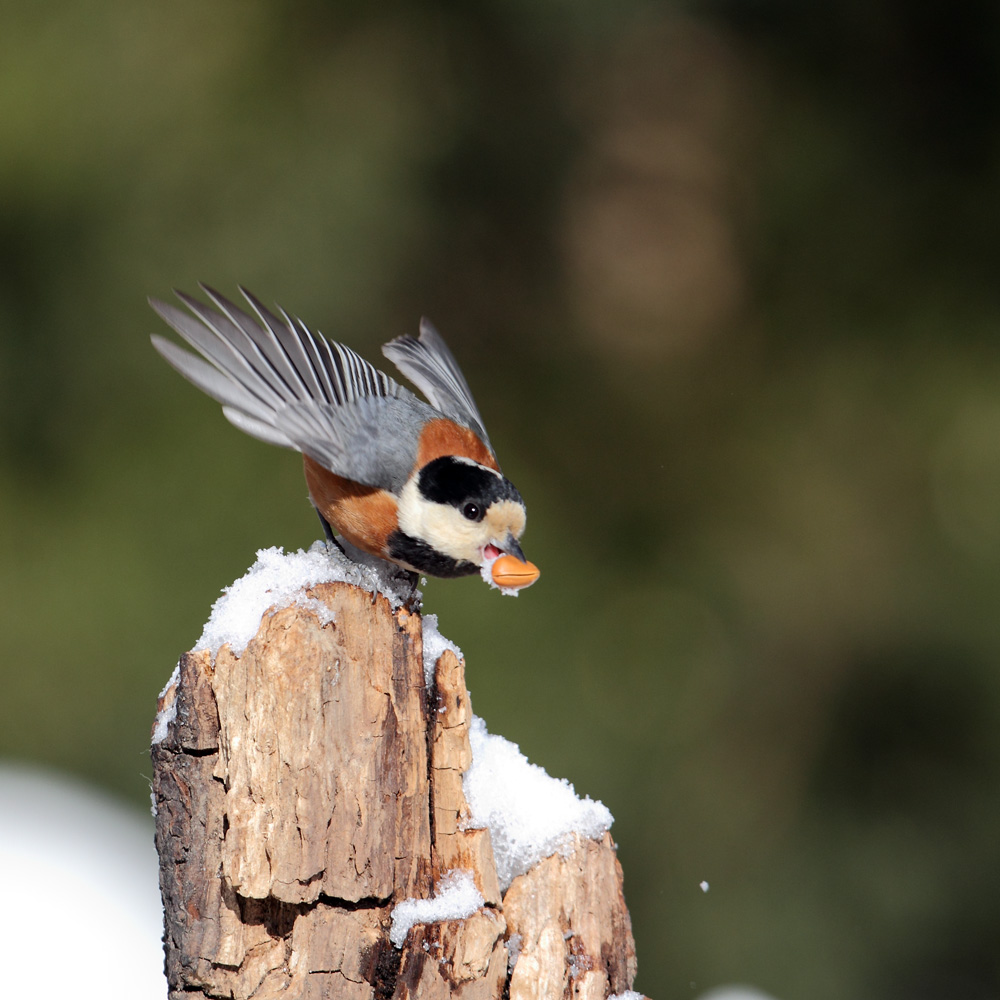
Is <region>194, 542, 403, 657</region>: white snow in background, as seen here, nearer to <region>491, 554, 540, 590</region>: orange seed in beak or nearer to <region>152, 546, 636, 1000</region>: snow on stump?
<region>152, 546, 636, 1000</region>: snow on stump

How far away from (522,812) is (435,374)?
0.97m

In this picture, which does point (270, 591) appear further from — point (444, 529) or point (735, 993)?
point (735, 993)

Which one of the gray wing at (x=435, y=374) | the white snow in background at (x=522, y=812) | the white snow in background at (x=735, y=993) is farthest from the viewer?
the white snow in background at (x=735, y=993)

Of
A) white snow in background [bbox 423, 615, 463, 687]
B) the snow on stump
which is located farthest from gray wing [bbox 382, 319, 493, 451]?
the snow on stump

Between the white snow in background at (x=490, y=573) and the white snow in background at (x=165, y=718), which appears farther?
the white snow in background at (x=490, y=573)

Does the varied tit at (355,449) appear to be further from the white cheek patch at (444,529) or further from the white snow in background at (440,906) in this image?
the white snow in background at (440,906)

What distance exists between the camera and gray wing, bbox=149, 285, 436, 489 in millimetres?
1518

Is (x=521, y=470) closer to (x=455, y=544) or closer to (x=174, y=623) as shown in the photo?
(x=174, y=623)

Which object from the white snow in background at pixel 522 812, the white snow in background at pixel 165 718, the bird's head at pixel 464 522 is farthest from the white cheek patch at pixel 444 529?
the white snow in background at pixel 165 718

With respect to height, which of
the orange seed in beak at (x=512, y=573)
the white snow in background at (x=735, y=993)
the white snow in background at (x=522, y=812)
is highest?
the orange seed in beak at (x=512, y=573)

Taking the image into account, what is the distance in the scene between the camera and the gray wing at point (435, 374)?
2059 millimetres

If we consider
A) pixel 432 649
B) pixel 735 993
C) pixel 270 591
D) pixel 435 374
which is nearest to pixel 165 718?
pixel 270 591

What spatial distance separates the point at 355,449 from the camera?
64.1 inches

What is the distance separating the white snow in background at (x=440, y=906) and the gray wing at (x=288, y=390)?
0.60m
